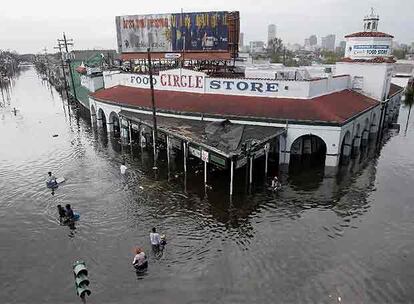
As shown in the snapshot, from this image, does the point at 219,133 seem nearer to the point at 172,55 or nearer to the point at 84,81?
the point at 172,55

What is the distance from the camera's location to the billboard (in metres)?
46.0

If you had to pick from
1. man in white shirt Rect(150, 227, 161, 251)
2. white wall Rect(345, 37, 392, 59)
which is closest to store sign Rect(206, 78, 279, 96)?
white wall Rect(345, 37, 392, 59)

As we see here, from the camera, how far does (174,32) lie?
48750 millimetres

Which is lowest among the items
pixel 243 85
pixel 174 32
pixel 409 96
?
pixel 409 96

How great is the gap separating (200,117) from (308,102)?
434 inches

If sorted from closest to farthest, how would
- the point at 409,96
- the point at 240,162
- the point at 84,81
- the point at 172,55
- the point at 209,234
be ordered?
the point at 209,234
the point at 240,162
the point at 172,55
the point at 84,81
the point at 409,96

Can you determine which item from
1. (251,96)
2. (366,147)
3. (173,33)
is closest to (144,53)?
(173,33)

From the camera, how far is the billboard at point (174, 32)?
45969 mm

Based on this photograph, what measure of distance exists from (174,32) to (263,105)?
20.4 metres

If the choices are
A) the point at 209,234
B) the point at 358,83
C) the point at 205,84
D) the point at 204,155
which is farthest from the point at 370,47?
the point at 209,234

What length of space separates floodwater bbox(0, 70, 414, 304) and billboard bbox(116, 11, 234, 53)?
788 inches

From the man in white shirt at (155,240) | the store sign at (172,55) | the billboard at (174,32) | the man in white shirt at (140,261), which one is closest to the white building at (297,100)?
the store sign at (172,55)

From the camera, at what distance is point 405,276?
57.8 feet

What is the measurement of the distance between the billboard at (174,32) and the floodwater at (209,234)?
20.0m
